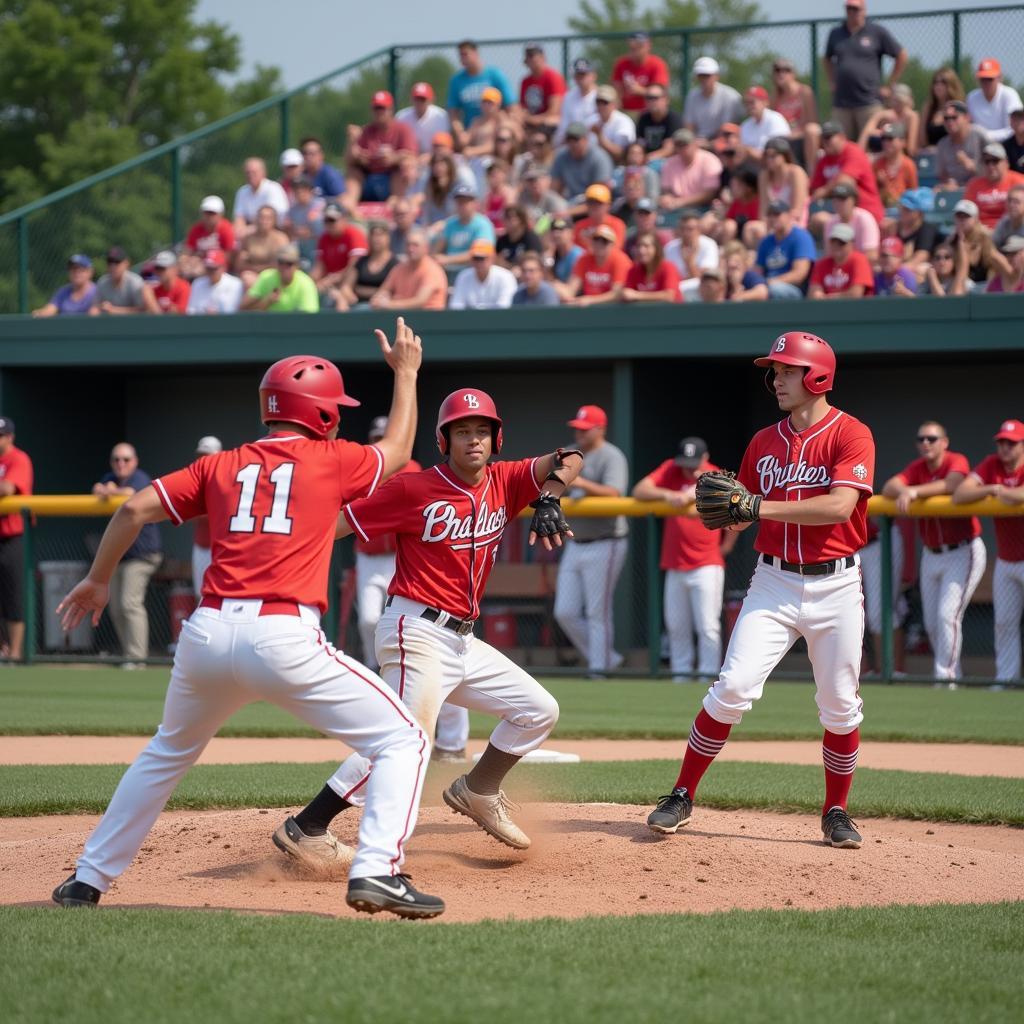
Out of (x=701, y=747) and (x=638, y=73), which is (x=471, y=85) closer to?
(x=638, y=73)

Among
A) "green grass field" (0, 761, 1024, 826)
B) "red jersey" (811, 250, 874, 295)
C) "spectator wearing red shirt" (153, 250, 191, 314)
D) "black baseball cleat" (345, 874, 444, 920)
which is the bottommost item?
"green grass field" (0, 761, 1024, 826)

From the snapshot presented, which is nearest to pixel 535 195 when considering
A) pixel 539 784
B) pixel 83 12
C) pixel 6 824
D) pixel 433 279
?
pixel 433 279

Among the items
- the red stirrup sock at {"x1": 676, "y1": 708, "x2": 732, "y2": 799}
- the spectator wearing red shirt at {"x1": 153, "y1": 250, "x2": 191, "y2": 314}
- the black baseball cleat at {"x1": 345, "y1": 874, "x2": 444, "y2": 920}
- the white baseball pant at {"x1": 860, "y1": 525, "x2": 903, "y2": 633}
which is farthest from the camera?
the spectator wearing red shirt at {"x1": 153, "y1": 250, "x2": 191, "y2": 314}

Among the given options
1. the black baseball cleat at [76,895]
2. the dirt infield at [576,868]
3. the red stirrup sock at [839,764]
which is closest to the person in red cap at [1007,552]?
the dirt infield at [576,868]

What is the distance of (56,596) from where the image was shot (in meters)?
15.6

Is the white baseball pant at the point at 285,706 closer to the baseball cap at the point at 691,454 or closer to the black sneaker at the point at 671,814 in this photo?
the black sneaker at the point at 671,814

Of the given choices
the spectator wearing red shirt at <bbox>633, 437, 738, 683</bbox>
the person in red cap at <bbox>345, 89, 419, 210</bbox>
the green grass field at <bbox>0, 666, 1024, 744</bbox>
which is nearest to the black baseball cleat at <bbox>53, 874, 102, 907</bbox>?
the green grass field at <bbox>0, 666, 1024, 744</bbox>

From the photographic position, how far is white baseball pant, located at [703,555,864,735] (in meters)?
6.11

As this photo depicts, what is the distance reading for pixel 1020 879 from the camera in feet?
19.0

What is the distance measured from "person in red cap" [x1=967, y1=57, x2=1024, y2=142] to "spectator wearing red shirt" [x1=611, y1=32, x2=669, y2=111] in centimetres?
372

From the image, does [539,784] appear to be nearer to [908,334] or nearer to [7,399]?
[908,334]

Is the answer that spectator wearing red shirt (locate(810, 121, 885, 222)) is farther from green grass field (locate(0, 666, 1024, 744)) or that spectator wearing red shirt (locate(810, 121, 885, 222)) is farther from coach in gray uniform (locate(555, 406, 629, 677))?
green grass field (locate(0, 666, 1024, 744))

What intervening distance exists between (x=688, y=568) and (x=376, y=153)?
7235 millimetres

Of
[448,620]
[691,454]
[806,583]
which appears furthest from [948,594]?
Result: [448,620]
